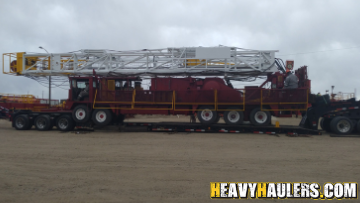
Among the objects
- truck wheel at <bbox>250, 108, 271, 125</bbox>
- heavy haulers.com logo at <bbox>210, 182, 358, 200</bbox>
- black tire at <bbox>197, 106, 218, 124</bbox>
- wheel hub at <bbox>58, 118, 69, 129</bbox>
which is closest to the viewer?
heavy haulers.com logo at <bbox>210, 182, 358, 200</bbox>

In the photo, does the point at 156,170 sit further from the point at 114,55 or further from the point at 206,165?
the point at 114,55

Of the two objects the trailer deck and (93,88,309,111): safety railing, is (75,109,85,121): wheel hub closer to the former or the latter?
(93,88,309,111): safety railing

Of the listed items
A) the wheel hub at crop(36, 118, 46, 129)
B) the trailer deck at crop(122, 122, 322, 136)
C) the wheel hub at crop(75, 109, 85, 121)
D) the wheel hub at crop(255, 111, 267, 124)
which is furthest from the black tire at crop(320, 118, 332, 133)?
the wheel hub at crop(36, 118, 46, 129)

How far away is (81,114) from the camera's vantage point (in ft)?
46.2

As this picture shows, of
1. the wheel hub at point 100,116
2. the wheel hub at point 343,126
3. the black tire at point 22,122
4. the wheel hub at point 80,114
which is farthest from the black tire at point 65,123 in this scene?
the wheel hub at point 343,126

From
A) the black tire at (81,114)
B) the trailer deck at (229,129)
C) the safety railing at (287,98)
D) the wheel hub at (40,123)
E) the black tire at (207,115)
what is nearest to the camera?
the trailer deck at (229,129)

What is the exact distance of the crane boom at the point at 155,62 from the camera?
13.5 metres

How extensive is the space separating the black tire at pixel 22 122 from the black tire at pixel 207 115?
1070cm

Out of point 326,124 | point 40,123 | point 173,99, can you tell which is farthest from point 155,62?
point 326,124

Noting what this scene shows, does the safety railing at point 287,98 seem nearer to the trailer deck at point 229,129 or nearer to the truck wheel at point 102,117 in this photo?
the trailer deck at point 229,129

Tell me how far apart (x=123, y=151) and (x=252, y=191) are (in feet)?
16.7

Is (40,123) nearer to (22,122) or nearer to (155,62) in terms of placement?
(22,122)

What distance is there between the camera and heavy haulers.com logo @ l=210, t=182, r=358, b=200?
4762mm

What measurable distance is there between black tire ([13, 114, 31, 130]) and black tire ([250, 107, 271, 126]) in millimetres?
13604
